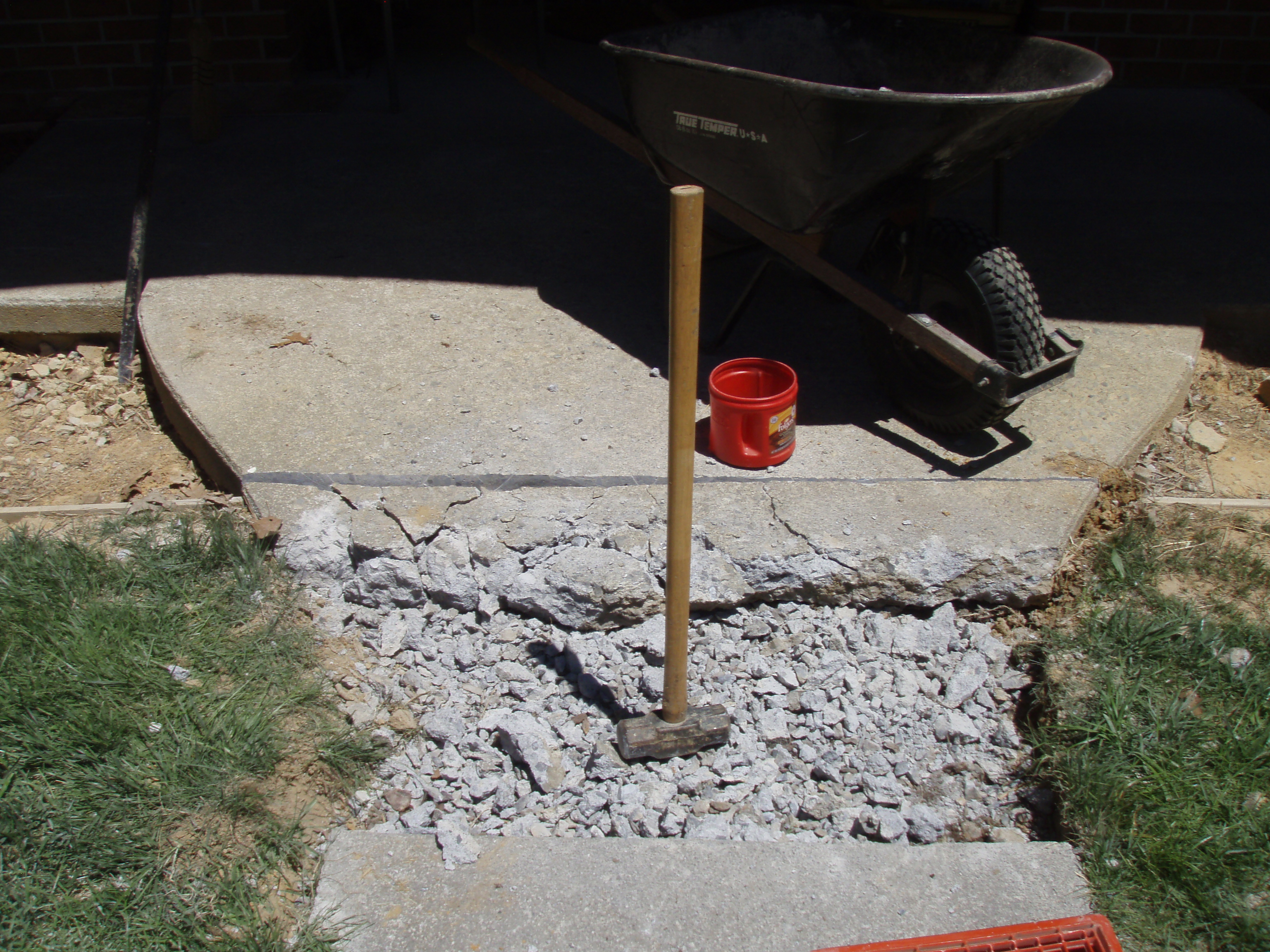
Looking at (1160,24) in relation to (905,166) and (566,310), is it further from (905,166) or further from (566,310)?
(566,310)

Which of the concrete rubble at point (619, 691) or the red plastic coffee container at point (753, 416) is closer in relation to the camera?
the concrete rubble at point (619, 691)

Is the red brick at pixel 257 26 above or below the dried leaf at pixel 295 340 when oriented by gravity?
above

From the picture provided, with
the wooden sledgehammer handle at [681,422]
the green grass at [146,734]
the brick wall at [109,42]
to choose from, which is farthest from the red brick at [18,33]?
the wooden sledgehammer handle at [681,422]

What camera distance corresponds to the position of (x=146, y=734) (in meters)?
2.12

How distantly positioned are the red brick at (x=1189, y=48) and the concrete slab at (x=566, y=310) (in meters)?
0.48

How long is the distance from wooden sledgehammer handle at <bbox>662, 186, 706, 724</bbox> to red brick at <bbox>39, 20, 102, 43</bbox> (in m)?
5.03

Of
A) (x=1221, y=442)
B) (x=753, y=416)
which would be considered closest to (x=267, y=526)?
(x=753, y=416)

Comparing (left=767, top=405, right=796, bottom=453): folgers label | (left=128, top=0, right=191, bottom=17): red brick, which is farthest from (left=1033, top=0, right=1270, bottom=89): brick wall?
(left=128, top=0, right=191, bottom=17): red brick

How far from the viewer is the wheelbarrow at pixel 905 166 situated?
8.37ft

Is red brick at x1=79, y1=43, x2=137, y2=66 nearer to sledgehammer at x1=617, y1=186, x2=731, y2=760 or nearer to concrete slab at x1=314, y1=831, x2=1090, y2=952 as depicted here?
sledgehammer at x1=617, y1=186, x2=731, y2=760

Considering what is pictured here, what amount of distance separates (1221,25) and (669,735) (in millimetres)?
5623

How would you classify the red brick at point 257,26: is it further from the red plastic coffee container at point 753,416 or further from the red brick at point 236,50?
the red plastic coffee container at point 753,416

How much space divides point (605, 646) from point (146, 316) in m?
2.12

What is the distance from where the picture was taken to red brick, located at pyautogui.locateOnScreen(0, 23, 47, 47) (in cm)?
536
